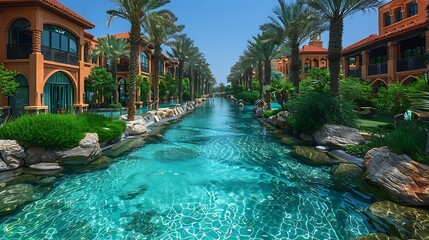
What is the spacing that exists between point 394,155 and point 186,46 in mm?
38784

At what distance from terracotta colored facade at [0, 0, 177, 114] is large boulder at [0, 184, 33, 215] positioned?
14.1 meters

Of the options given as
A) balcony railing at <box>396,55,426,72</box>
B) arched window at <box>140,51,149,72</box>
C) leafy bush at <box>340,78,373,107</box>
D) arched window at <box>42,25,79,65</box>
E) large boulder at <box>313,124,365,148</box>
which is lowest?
large boulder at <box>313,124,365,148</box>

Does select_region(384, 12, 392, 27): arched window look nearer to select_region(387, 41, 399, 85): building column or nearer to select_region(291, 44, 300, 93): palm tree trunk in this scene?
select_region(387, 41, 399, 85): building column

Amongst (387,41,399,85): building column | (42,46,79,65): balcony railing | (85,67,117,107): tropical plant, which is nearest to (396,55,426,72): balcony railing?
(387,41,399,85): building column

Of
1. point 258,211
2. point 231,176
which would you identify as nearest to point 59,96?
point 231,176

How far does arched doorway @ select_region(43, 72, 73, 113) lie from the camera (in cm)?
2339

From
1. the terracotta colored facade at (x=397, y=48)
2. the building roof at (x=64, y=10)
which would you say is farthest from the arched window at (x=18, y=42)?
the terracotta colored facade at (x=397, y=48)

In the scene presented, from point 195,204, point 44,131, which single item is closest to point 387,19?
point 195,204

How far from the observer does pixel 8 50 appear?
852 inches

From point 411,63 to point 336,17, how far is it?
11.2 m

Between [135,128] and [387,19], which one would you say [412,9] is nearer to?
[387,19]

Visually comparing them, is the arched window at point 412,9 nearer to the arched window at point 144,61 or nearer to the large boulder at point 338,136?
the large boulder at point 338,136

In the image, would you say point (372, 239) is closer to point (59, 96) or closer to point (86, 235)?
point (86, 235)

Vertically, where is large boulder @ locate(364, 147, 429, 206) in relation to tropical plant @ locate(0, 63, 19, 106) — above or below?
below
